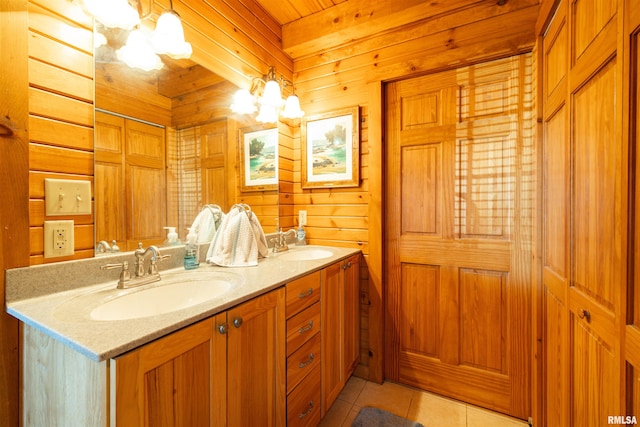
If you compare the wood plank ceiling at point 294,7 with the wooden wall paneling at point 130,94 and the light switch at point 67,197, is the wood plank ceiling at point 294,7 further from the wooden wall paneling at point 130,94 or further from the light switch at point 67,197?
the light switch at point 67,197

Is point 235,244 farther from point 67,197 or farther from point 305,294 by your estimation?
point 67,197

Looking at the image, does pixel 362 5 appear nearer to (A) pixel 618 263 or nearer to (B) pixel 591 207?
(B) pixel 591 207

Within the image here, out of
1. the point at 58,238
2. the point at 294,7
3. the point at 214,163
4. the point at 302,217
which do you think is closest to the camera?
the point at 58,238

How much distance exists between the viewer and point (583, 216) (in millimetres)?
895

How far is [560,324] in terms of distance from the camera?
1.10 metres

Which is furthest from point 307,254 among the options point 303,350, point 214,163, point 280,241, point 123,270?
point 123,270

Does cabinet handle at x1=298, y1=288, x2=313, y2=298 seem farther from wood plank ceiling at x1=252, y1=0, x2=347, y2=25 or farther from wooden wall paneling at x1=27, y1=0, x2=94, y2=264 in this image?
wood plank ceiling at x1=252, y1=0, x2=347, y2=25

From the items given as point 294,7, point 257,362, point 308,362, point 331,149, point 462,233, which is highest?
point 294,7

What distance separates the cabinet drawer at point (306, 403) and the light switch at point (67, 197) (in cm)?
112

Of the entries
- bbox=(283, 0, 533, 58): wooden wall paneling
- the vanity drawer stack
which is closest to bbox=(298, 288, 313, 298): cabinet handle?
the vanity drawer stack

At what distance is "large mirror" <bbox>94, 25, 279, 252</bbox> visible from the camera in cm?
109

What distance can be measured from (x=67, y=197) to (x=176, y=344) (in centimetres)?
71

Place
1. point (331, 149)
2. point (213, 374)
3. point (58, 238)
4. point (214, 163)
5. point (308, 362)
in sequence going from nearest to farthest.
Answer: point (213, 374), point (58, 238), point (308, 362), point (214, 163), point (331, 149)

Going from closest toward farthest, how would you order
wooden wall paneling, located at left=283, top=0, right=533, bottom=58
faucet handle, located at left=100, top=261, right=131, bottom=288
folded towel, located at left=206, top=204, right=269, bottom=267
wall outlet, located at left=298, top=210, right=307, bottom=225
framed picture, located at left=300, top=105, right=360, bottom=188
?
faucet handle, located at left=100, top=261, right=131, bottom=288 → folded towel, located at left=206, top=204, right=269, bottom=267 → wooden wall paneling, located at left=283, top=0, right=533, bottom=58 → framed picture, located at left=300, top=105, right=360, bottom=188 → wall outlet, located at left=298, top=210, right=307, bottom=225
